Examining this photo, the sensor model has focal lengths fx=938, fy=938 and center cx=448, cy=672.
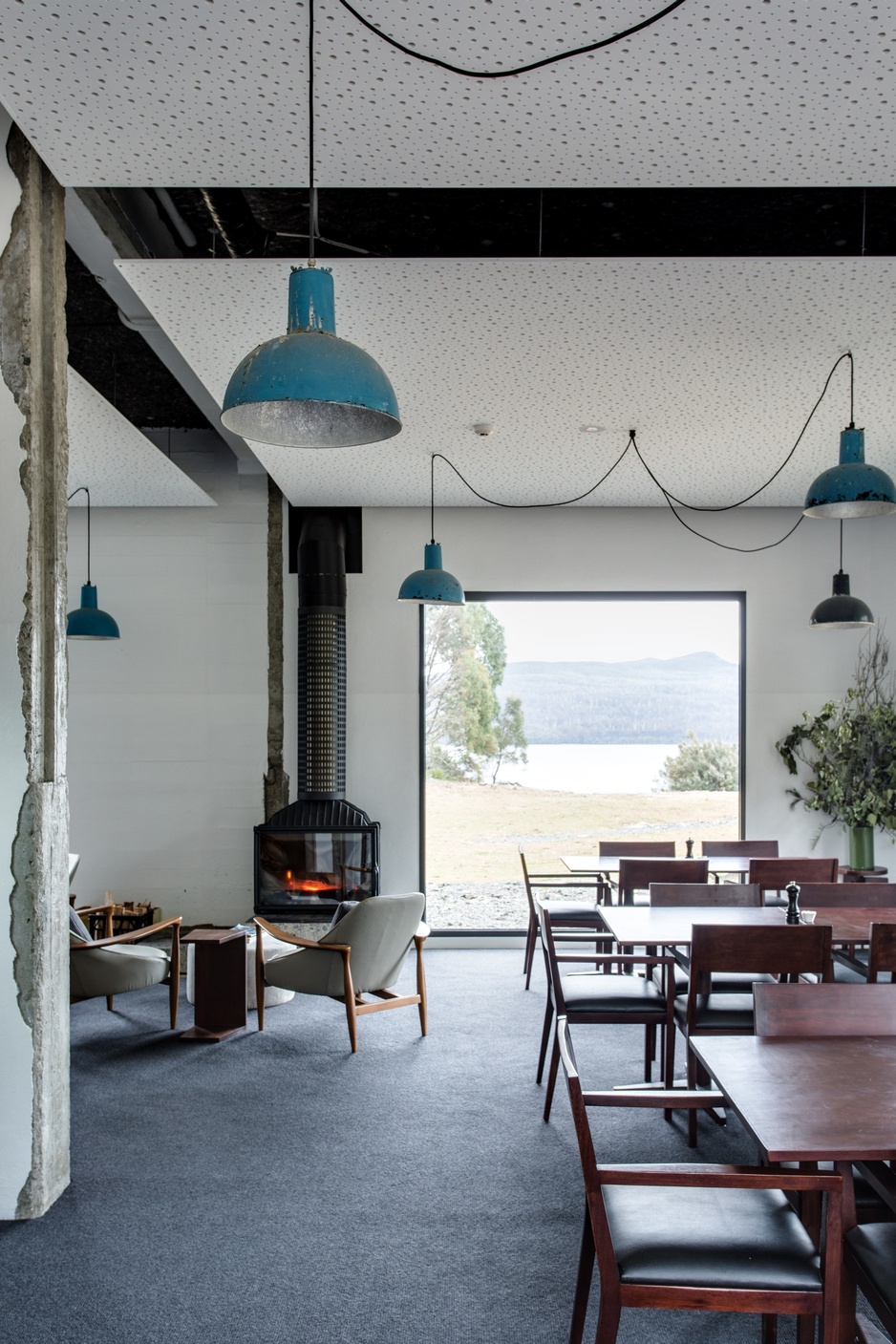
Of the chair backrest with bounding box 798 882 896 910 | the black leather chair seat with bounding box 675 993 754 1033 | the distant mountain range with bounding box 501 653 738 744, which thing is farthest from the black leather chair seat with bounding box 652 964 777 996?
the distant mountain range with bounding box 501 653 738 744

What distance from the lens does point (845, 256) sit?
3.12m

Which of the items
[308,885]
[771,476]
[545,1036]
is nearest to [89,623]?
[308,885]

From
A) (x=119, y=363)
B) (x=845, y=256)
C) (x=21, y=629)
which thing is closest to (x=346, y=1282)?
(x=21, y=629)

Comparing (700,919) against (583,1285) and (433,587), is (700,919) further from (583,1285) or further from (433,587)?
(433,587)

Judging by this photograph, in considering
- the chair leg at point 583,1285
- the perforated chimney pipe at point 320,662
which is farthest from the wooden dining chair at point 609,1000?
the perforated chimney pipe at point 320,662

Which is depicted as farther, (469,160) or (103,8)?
(469,160)

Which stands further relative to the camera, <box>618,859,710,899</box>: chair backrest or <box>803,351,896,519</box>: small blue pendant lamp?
<box>618,859,710,899</box>: chair backrest

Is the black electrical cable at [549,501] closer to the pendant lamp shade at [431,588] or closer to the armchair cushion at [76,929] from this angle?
the pendant lamp shade at [431,588]

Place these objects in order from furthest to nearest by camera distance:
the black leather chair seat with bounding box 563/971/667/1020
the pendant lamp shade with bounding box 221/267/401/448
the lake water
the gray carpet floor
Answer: the lake water < the black leather chair seat with bounding box 563/971/667/1020 < the gray carpet floor < the pendant lamp shade with bounding box 221/267/401/448

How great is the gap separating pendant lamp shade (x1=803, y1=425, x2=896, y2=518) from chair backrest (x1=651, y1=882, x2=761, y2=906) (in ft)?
5.68

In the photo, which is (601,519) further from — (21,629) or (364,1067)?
(21,629)

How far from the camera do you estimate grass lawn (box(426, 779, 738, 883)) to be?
6.99 m

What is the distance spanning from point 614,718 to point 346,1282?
4.99 meters

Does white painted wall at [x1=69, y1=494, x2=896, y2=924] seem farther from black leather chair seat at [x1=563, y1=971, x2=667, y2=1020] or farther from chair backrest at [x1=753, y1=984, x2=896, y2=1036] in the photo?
chair backrest at [x1=753, y1=984, x2=896, y2=1036]
